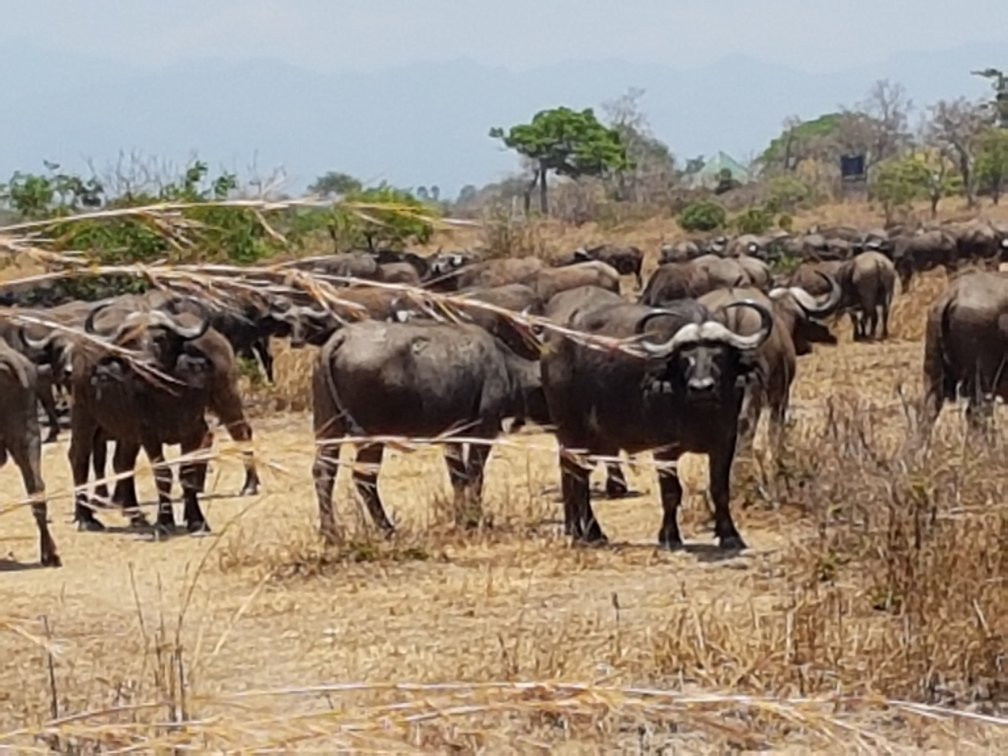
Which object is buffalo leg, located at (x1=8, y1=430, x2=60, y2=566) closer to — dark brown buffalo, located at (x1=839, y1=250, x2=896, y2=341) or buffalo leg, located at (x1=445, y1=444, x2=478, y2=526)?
buffalo leg, located at (x1=445, y1=444, x2=478, y2=526)

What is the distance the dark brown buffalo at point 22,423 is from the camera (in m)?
9.70

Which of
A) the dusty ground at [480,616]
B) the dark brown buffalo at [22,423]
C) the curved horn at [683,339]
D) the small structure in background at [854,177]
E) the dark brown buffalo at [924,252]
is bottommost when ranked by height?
the dusty ground at [480,616]

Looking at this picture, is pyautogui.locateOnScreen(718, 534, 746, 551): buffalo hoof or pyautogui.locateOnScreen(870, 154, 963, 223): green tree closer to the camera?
pyautogui.locateOnScreen(718, 534, 746, 551): buffalo hoof

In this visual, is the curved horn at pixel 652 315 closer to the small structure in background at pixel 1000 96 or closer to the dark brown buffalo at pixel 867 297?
the dark brown buffalo at pixel 867 297

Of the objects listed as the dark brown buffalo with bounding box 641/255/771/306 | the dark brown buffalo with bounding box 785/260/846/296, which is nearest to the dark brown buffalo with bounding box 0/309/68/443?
the dark brown buffalo with bounding box 641/255/771/306

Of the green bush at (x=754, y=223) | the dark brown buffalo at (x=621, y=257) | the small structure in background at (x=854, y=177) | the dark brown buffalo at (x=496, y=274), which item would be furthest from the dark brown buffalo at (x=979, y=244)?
the small structure in background at (x=854, y=177)

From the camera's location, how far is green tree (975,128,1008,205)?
183 feet

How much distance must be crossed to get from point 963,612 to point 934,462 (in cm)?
170

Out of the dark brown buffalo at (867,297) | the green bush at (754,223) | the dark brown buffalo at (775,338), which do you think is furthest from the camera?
the green bush at (754,223)

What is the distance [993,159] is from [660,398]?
161 feet

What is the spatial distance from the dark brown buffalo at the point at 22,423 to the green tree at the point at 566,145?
5319cm

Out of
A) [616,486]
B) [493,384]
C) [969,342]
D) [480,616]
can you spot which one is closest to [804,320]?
[969,342]

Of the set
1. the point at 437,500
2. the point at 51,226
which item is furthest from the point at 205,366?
the point at 51,226

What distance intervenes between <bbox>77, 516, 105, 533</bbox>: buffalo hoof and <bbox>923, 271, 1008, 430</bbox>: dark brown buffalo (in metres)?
5.46
